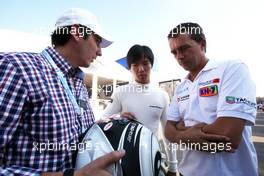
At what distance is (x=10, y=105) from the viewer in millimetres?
1109

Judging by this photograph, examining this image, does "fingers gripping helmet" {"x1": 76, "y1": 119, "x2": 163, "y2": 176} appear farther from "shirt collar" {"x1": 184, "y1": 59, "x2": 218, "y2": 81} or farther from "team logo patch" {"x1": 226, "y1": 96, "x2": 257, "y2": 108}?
"shirt collar" {"x1": 184, "y1": 59, "x2": 218, "y2": 81}

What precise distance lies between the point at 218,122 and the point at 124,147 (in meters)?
0.75

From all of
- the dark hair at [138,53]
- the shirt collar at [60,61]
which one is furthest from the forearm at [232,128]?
the dark hair at [138,53]

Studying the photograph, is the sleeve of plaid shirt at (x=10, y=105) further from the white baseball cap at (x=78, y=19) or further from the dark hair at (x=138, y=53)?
the dark hair at (x=138, y=53)

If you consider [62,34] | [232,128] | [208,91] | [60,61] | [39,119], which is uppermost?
[62,34]

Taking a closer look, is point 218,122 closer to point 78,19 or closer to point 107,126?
point 107,126

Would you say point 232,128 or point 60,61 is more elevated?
point 60,61

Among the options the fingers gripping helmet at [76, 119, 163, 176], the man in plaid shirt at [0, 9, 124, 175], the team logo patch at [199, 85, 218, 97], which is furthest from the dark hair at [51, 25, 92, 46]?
the team logo patch at [199, 85, 218, 97]

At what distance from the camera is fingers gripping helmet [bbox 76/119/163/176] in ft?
4.16

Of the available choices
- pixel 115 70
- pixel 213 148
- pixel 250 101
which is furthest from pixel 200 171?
pixel 115 70

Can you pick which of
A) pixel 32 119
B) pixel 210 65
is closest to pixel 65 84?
pixel 32 119

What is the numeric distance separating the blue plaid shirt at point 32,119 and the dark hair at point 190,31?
135 centimetres

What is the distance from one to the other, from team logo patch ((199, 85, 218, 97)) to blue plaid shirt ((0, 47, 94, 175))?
1.04 meters

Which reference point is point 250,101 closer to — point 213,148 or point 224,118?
point 224,118
